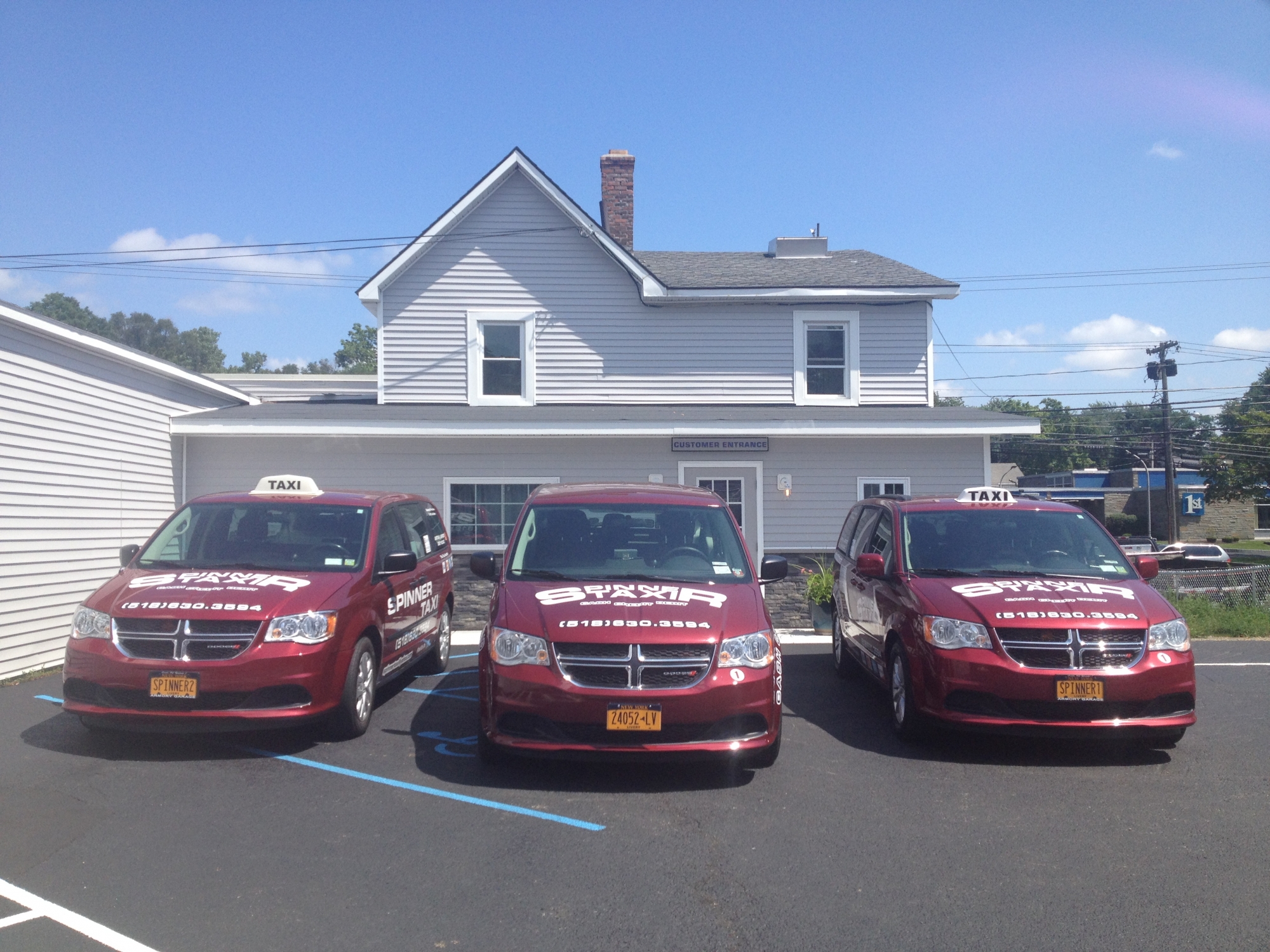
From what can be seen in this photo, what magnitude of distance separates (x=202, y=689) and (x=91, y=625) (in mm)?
946

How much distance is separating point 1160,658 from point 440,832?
460cm

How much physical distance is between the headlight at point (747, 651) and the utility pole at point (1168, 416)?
122ft

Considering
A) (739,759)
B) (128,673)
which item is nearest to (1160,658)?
(739,759)

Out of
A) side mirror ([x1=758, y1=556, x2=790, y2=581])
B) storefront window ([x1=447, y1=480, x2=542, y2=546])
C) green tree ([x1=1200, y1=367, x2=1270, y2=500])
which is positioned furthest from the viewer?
green tree ([x1=1200, y1=367, x2=1270, y2=500])

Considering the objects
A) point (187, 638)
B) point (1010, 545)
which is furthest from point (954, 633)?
point (187, 638)

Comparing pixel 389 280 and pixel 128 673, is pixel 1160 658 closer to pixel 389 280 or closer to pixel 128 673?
pixel 128 673

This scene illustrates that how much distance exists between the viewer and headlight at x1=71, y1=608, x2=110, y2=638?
247 inches

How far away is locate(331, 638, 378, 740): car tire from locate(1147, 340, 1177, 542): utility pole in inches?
1490

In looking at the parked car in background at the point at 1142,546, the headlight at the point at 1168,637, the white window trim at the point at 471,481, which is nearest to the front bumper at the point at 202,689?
the headlight at the point at 1168,637

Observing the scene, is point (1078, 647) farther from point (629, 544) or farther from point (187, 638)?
point (187, 638)

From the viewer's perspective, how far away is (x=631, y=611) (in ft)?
19.0

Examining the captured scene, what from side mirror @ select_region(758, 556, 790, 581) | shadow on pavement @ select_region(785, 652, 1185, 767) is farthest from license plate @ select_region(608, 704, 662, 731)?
shadow on pavement @ select_region(785, 652, 1185, 767)

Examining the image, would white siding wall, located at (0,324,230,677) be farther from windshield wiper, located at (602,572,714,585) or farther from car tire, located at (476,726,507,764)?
windshield wiper, located at (602,572,714,585)

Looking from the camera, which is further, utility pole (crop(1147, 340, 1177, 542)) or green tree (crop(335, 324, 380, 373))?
green tree (crop(335, 324, 380, 373))
